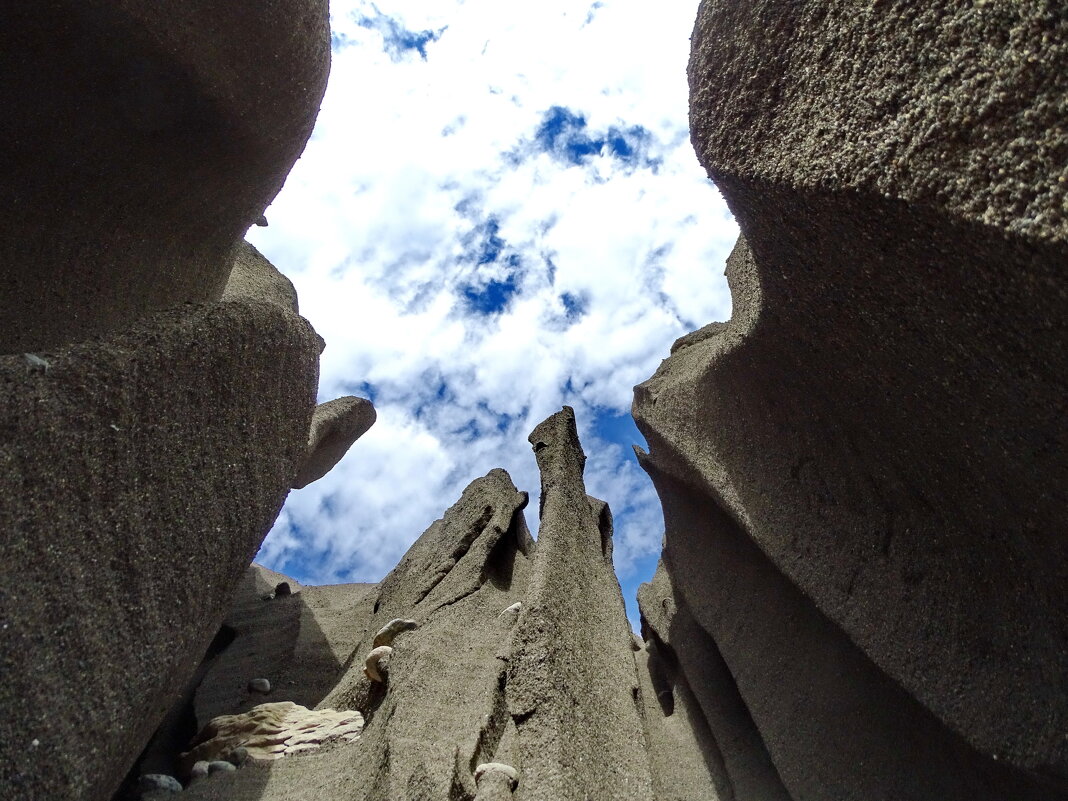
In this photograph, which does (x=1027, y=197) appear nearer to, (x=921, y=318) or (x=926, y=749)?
(x=921, y=318)

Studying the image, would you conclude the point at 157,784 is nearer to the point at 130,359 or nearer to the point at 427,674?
the point at 427,674

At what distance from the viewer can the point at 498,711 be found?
254 cm

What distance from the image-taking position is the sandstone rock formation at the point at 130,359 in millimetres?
1711

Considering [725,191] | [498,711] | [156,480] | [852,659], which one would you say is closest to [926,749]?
[852,659]

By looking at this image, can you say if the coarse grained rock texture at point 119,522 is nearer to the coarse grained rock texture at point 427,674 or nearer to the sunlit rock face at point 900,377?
the coarse grained rock texture at point 427,674

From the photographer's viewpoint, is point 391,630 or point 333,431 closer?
point 391,630

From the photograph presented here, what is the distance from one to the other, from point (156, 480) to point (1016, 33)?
203cm

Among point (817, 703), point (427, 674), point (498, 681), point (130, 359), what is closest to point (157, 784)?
point (427, 674)

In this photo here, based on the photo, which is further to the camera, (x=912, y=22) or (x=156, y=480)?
(x=156, y=480)

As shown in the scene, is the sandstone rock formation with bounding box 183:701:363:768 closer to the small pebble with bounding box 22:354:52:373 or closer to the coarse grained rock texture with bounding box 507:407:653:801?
the coarse grained rock texture with bounding box 507:407:653:801

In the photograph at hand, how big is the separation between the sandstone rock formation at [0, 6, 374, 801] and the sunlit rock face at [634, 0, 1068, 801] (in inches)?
56.0

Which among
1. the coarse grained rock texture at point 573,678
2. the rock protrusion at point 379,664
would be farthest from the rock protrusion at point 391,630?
the coarse grained rock texture at point 573,678

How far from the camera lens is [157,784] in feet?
8.58

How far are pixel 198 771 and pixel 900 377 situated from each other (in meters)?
2.49
